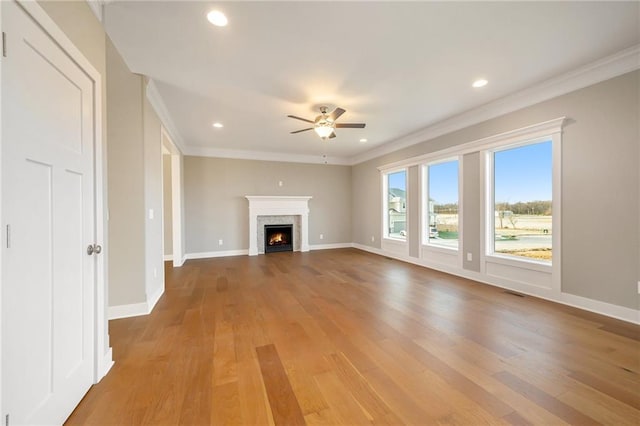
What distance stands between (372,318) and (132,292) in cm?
265

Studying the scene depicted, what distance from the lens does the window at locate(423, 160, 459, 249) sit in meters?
4.62

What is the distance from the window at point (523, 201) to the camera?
10.9 feet

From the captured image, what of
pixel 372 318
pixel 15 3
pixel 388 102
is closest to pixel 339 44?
pixel 388 102

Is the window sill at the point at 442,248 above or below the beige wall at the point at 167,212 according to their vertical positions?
below

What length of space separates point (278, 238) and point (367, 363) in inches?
213

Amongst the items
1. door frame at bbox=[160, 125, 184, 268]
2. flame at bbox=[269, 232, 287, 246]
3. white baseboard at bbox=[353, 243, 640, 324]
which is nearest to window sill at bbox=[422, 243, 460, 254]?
white baseboard at bbox=[353, 243, 640, 324]

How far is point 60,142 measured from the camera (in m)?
1.38

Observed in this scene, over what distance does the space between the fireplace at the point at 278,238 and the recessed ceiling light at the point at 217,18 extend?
16.7 ft

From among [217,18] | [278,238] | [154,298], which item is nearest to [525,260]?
[217,18]

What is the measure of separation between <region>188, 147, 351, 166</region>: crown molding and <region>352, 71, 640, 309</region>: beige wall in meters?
4.75

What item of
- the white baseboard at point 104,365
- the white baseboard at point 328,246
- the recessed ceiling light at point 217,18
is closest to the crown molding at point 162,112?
the recessed ceiling light at point 217,18

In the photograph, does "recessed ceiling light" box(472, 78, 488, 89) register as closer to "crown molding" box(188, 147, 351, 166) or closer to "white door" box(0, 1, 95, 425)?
"white door" box(0, 1, 95, 425)

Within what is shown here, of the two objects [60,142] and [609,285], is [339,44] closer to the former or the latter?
[60,142]

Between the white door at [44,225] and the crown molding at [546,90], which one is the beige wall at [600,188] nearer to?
the crown molding at [546,90]
